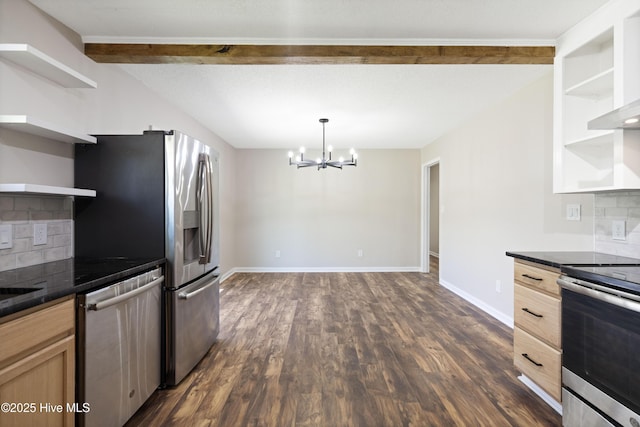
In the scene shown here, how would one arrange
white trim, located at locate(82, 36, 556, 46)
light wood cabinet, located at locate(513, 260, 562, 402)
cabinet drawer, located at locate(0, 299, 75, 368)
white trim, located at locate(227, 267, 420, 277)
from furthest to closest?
white trim, located at locate(227, 267, 420, 277)
white trim, located at locate(82, 36, 556, 46)
light wood cabinet, located at locate(513, 260, 562, 402)
cabinet drawer, located at locate(0, 299, 75, 368)

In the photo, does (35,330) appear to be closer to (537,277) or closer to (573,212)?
(537,277)

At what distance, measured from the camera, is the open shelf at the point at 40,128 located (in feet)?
4.68

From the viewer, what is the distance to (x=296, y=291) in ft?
14.7

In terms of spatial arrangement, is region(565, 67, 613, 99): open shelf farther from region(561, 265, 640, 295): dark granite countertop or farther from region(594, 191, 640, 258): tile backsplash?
region(561, 265, 640, 295): dark granite countertop

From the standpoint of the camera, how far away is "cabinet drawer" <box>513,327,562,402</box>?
5.52 feet

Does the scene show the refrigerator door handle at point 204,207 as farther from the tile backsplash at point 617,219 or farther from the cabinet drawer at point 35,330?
the tile backsplash at point 617,219

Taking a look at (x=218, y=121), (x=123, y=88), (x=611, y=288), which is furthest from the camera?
(x=218, y=121)

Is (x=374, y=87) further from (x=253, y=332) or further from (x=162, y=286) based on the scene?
(x=253, y=332)

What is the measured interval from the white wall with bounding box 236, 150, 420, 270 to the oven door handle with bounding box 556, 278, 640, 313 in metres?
4.33

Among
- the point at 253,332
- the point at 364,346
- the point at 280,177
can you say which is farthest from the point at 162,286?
the point at 280,177

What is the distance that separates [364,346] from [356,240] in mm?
3335

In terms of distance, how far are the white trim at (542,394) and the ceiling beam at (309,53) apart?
7.80 ft

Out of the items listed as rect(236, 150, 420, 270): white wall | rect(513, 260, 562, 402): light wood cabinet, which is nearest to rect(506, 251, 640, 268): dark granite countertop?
rect(513, 260, 562, 402): light wood cabinet

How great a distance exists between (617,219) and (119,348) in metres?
3.22
